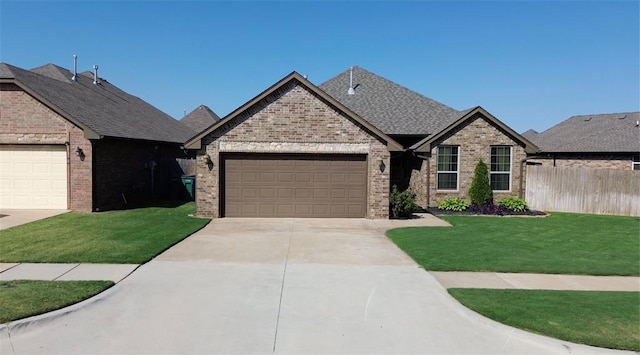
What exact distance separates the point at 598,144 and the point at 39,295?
30.8 m

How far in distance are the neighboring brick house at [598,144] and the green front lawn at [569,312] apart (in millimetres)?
17626

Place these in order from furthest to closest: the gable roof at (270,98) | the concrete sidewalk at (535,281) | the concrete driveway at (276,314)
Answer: the gable roof at (270,98) → the concrete sidewalk at (535,281) → the concrete driveway at (276,314)

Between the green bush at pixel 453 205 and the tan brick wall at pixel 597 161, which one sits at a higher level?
the tan brick wall at pixel 597 161

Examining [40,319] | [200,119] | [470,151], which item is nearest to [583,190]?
[470,151]

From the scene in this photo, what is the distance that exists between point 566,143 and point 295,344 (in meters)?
31.0

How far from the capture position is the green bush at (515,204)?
64.0ft

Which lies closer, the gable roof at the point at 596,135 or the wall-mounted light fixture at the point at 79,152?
the wall-mounted light fixture at the point at 79,152

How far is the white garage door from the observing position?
16969 mm

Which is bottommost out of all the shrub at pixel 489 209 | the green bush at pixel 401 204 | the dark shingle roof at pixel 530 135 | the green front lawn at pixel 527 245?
the green front lawn at pixel 527 245

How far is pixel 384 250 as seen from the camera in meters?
11.3

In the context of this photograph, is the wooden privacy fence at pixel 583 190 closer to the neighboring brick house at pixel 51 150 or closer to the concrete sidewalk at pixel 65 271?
the concrete sidewalk at pixel 65 271

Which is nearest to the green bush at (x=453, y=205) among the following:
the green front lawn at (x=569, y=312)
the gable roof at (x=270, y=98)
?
the gable roof at (x=270, y=98)

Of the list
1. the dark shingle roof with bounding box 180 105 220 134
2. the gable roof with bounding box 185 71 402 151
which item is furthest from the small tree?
the dark shingle roof with bounding box 180 105 220 134

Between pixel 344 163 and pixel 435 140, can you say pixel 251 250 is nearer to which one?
pixel 344 163
